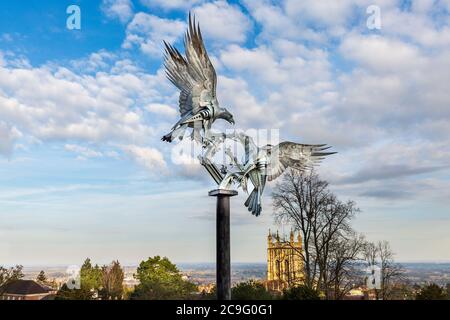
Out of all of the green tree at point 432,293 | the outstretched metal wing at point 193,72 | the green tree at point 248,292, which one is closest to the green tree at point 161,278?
the green tree at point 248,292

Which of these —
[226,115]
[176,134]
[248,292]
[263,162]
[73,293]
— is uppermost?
[226,115]

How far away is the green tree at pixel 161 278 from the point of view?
25.6 m

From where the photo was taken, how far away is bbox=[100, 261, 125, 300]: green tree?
26.2 metres

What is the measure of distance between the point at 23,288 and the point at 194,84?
65.8 ft

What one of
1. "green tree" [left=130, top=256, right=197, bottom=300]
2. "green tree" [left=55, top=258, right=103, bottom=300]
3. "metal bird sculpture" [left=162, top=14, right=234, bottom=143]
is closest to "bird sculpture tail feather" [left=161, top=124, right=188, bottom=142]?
"metal bird sculpture" [left=162, top=14, right=234, bottom=143]

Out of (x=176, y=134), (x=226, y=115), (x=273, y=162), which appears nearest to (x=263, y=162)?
(x=273, y=162)

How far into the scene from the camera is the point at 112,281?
2861cm

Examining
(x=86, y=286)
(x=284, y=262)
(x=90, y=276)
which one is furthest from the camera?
(x=90, y=276)

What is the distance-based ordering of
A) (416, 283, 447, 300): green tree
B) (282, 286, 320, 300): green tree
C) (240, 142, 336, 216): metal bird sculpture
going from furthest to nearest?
(416, 283, 447, 300): green tree → (282, 286, 320, 300): green tree → (240, 142, 336, 216): metal bird sculpture

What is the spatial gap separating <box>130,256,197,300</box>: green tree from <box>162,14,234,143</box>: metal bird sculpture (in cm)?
1458

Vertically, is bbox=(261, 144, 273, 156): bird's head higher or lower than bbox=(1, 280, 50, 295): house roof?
higher

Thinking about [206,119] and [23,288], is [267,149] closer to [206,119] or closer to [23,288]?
[206,119]

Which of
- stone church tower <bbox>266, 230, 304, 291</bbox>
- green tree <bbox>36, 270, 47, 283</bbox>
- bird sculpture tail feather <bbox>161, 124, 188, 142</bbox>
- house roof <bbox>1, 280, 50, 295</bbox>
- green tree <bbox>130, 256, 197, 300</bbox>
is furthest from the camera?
green tree <bbox>36, 270, 47, 283</bbox>

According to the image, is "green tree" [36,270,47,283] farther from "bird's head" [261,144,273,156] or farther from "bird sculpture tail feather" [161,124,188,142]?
"bird's head" [261,144,273,156]
